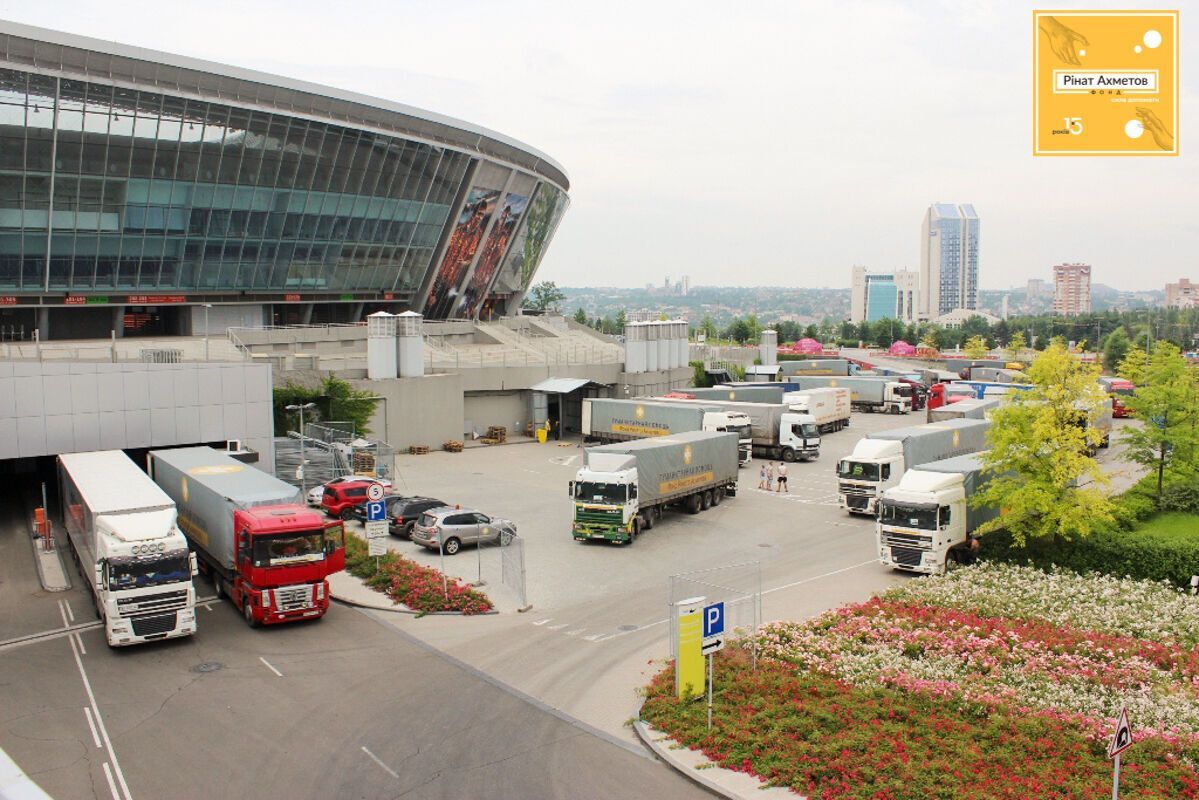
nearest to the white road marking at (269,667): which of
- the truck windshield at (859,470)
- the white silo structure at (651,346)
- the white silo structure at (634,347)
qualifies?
the truck windshield at (859,470)

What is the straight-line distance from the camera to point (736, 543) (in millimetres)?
31078

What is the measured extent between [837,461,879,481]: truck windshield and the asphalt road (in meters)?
19.2

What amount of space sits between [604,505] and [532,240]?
210ft

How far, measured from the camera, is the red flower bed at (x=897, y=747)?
13.7 metres

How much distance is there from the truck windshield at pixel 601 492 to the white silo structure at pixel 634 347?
32.5 meters

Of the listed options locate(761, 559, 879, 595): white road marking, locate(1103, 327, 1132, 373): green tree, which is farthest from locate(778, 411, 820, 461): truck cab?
locate(1103, 327, 1132, 373): green tree

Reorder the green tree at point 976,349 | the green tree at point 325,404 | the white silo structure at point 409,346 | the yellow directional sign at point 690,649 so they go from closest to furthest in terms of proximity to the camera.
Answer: the yellow directional sign at point 690,649 → the green tree at point 325,404 → the white silo structure at point 409,346 → the green tree at point 976,349

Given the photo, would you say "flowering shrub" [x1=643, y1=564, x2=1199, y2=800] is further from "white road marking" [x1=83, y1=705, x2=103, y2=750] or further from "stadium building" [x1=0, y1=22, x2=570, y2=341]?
"stadium building" [x1=0, y1=22, x2=570, y2=341]

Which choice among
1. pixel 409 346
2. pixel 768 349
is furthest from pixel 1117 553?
pixel 768 349

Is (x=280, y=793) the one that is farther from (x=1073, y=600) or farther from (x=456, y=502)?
(x=456, y=502)

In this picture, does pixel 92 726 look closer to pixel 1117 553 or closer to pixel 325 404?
pixel 1117 553

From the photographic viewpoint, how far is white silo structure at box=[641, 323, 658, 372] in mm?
63125

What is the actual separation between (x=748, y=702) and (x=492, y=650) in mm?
6191

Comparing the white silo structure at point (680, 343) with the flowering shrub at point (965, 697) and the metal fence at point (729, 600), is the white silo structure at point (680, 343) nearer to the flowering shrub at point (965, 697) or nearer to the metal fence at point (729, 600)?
the metal fence at point (729, 600)
